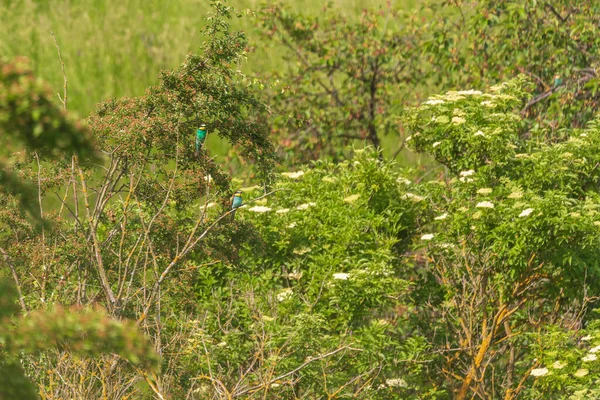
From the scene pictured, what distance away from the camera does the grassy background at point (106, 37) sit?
20.1 meters

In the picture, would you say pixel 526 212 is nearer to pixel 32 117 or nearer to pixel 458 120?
pixel 458 120

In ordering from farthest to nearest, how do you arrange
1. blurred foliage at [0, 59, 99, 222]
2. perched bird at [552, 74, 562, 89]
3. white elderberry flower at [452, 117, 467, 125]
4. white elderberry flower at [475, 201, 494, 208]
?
perched bird at [552, 74, 562, 89] < white elderberry flower at [452, 117, 467, 125] < white elderberry flower at [475, 201, 494, 208] < blurred foliage at [0, 59, 99, 222]

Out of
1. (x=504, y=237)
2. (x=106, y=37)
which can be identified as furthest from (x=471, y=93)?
(x=106, y=37)

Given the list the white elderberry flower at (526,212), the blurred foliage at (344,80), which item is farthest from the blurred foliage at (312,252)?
the blurred foliage at (344,80)

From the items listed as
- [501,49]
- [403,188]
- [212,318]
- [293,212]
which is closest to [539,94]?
[501,49]

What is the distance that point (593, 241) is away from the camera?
8.30m

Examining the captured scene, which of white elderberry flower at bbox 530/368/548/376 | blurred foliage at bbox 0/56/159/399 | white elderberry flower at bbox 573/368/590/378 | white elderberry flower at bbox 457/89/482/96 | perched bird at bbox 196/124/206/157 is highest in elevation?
blurred foliage at bbox 0/56/159/399

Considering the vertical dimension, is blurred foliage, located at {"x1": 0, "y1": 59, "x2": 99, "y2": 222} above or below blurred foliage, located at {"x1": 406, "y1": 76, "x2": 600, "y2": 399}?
above

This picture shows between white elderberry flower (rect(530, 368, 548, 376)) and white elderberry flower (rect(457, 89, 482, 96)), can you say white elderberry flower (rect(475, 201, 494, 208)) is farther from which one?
white elderberry flower (rect(530, 368, 548, 376))

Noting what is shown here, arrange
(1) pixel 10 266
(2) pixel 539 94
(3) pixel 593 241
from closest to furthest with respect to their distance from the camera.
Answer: (1) pixel 10 266 < (3) pixel 593 241 < (2) pixel 539 94

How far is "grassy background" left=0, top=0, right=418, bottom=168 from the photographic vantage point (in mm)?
20109

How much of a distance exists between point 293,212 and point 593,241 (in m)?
2.68

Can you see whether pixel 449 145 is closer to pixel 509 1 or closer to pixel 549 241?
Answer: pixel 549 241

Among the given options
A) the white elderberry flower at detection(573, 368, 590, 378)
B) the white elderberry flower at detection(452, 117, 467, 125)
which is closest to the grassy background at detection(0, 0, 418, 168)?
the white elderberry flower at detection(452, 117, 467, 125)
